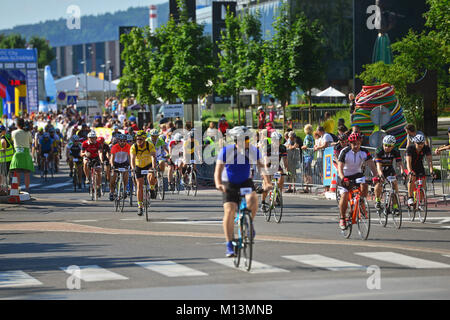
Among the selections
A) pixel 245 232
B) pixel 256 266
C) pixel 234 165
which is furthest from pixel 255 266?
pixel 234 165

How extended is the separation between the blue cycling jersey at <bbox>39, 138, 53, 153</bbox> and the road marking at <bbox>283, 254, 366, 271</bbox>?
2194cm

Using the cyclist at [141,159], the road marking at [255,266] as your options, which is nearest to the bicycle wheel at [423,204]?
the cyclist at [141,159]

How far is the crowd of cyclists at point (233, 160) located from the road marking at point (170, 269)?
627 mm

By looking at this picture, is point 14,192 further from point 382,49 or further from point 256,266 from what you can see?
point 382,49

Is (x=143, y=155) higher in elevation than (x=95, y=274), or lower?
higher

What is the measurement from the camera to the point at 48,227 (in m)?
18.4

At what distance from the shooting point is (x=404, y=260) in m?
13.0

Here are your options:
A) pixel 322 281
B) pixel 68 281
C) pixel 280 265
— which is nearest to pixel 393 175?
pixel 280 265

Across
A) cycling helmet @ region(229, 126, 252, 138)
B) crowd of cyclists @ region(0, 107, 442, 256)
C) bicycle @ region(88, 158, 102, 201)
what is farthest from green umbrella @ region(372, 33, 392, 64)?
cycling helmet @ region(229, 126, 252, 138)

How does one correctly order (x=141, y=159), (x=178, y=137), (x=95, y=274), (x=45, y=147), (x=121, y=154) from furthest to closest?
(x=45, y=147) → (x=178, y=137) → (x=121, y=154) → (x=141, y=159) → (x=95, y=274)

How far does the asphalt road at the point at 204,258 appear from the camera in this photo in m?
10.5

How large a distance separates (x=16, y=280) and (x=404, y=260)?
17.7ft

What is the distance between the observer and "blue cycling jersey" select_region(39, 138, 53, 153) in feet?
112
